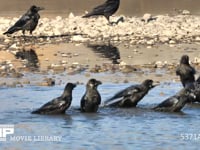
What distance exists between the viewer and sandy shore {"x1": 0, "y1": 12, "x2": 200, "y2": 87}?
1723 cm

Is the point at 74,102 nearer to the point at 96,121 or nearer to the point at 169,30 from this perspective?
the point at 96,121

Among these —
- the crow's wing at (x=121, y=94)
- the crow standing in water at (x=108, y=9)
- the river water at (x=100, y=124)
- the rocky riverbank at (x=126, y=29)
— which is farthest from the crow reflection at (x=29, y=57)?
the crow standing in water at (x=108, y=9)

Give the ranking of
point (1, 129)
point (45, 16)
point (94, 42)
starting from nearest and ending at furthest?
point (1, 129) → point (94, 42) → point (45, 16)

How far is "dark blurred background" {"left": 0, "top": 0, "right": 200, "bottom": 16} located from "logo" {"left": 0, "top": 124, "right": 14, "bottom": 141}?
59.8 ft

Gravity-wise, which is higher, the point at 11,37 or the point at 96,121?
the point at 11,37

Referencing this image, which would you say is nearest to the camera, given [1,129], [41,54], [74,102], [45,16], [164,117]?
[1,129]

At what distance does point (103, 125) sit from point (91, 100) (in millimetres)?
1146

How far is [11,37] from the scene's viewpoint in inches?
971

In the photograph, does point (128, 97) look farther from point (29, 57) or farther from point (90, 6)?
point (90, 6)

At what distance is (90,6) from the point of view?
33.0 m

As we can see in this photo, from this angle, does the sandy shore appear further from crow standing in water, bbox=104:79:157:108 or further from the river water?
crow standing in water, bbox=104:79:157:108

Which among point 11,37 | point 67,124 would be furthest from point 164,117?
point 11,37

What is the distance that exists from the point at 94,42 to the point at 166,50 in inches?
107

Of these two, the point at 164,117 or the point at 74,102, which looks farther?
the point at 74,102
